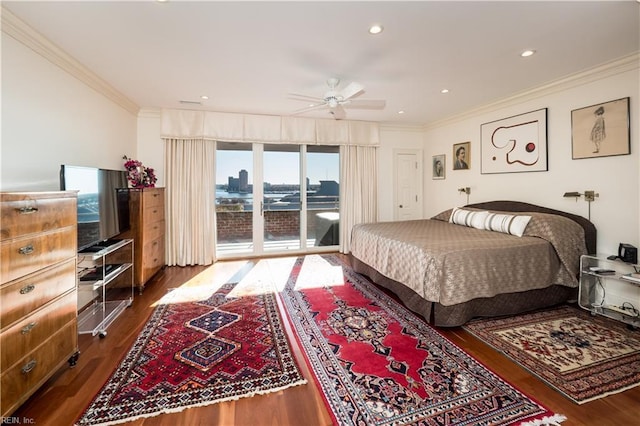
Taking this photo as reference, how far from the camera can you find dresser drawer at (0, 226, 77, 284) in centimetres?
146

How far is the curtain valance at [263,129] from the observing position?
4633mm

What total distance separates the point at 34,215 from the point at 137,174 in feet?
8.31

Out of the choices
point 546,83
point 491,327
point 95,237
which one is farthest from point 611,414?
point 95,237

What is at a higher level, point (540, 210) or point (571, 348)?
point (540, 210)

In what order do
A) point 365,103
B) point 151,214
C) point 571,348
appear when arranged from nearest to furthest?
point 571,348 → point 365,103 → point 151,214

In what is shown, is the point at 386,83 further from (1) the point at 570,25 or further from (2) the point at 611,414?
(2) the point at 611,414

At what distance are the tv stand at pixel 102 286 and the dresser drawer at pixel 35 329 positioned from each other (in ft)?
1.71

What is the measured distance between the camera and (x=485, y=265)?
8.63 feet

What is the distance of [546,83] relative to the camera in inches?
139

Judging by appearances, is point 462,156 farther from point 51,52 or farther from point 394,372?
point 51,52

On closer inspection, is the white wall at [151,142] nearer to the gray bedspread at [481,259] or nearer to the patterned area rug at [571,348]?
the gray bedspread at [481,259]

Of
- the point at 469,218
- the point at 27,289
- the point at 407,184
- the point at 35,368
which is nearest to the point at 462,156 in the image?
the point at 407,184

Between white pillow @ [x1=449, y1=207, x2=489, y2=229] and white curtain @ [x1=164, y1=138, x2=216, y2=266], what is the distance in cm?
400

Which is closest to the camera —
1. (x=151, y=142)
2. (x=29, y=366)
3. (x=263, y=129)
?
(x=29, y=366)
